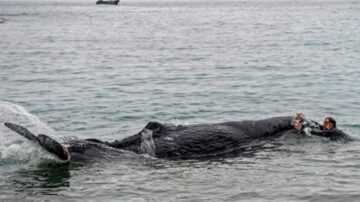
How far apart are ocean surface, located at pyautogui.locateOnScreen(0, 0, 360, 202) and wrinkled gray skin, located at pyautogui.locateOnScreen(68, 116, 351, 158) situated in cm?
27

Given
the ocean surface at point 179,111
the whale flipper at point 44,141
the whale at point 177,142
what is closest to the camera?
the ocean surface at point 179,111

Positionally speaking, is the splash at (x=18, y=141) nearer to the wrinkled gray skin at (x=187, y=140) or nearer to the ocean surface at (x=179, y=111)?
the ocean surface at (x=179, y=111)

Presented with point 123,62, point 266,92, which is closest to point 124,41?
point 123,62

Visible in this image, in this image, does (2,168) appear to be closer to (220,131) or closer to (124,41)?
(220,131)

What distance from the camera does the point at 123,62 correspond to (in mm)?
31344

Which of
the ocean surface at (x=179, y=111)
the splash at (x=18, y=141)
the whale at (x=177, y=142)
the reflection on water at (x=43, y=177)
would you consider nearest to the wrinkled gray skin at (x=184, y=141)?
the whale at (x=177, y=142)

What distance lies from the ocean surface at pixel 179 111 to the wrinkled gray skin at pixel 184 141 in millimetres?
267

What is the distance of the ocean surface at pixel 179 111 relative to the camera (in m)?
9.40

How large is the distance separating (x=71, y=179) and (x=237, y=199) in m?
2.97

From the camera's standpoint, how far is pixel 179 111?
16.6 metres

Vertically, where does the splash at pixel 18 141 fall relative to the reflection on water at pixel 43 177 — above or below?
above

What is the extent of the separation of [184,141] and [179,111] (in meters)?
5.74

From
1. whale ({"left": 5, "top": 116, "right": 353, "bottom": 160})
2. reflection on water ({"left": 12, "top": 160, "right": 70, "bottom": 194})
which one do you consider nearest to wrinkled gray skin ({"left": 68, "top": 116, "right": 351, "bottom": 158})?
whale ({"left": 5, "top": 116, "right": 353, "bottom": 160})

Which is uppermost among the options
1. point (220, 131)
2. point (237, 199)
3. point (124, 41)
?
point (124, 41)
